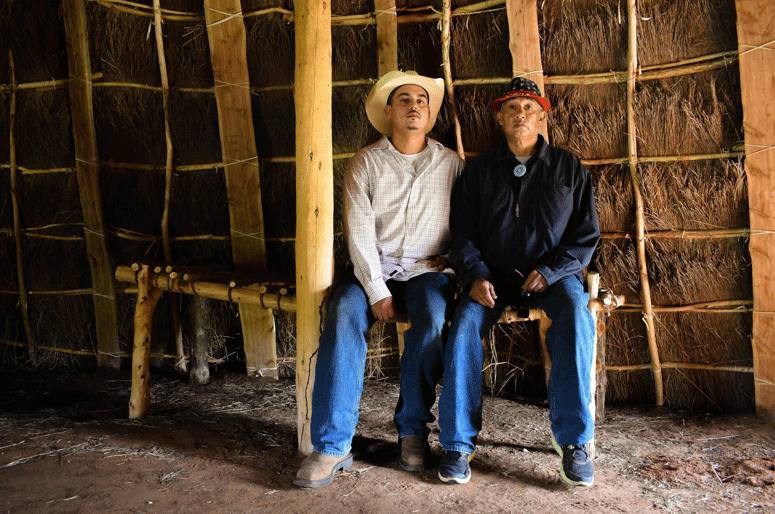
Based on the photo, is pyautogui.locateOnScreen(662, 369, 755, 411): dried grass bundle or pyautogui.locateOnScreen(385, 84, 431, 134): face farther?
pyautogui.locateOnScreen(662, 369, 755, 411): dried grass bundle

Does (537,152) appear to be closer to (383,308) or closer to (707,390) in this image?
(383,308)

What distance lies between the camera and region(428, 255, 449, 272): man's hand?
2.78 m

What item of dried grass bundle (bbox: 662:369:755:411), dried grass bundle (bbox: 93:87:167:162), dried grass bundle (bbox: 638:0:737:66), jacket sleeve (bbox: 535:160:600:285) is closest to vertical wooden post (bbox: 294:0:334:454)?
jacket sleeve (bbox: 535:160:600:285)

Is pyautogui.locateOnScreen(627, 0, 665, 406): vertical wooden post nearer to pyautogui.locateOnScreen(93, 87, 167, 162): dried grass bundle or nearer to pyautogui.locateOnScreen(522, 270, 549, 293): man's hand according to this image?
pyautogui.locateOnScreen(522, 270, 549, 293): man's hand

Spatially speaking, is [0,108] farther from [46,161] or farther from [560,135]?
[560,135]

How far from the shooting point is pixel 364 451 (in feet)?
8.88

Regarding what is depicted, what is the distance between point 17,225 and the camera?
3803 millimetres

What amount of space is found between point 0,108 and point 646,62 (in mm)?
3619

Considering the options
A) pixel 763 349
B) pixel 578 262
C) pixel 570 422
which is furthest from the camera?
pixel 763 349

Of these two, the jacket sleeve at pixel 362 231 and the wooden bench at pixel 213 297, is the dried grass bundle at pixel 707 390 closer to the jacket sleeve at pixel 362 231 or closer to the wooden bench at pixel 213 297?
the wooden bench at pixel 213 297

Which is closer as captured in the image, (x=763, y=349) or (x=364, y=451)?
(x=364, y=451)

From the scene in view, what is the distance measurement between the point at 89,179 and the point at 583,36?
2811mm

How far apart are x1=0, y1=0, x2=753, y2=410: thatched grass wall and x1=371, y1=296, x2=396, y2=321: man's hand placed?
3.48 feet

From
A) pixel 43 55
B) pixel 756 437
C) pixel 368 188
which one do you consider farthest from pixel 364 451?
pixel 43 55
